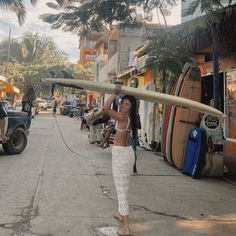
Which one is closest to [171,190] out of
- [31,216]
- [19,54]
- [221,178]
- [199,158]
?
[199,158]

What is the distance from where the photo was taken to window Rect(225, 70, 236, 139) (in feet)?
34.4

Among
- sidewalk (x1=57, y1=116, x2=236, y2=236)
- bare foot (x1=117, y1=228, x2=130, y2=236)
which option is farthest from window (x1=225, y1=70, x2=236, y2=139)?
bare foot (x1=117, y1=228, x2=130, y2=236)

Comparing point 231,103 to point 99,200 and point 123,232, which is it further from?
point 123,232

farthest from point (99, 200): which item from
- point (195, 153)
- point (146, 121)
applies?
point (146, 121)

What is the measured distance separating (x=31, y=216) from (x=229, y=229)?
2585mm

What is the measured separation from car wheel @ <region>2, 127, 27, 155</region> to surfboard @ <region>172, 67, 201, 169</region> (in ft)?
14.8

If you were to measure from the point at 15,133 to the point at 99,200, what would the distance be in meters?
5.83

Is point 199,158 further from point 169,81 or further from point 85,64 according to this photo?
point 85,64

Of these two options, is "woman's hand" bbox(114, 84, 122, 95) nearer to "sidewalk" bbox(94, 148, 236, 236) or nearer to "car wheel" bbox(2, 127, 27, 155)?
"sidewalk" bbox(94, 148, 236, 236)

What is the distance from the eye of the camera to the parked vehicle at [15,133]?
1126cm

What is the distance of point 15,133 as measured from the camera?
38.1ft

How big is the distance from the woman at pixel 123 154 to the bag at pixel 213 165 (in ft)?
13.4

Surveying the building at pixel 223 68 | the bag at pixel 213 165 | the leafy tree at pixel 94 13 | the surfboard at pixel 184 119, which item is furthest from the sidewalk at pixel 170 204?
the leafy tree at pixel 94 13

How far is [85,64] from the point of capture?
68375mm
